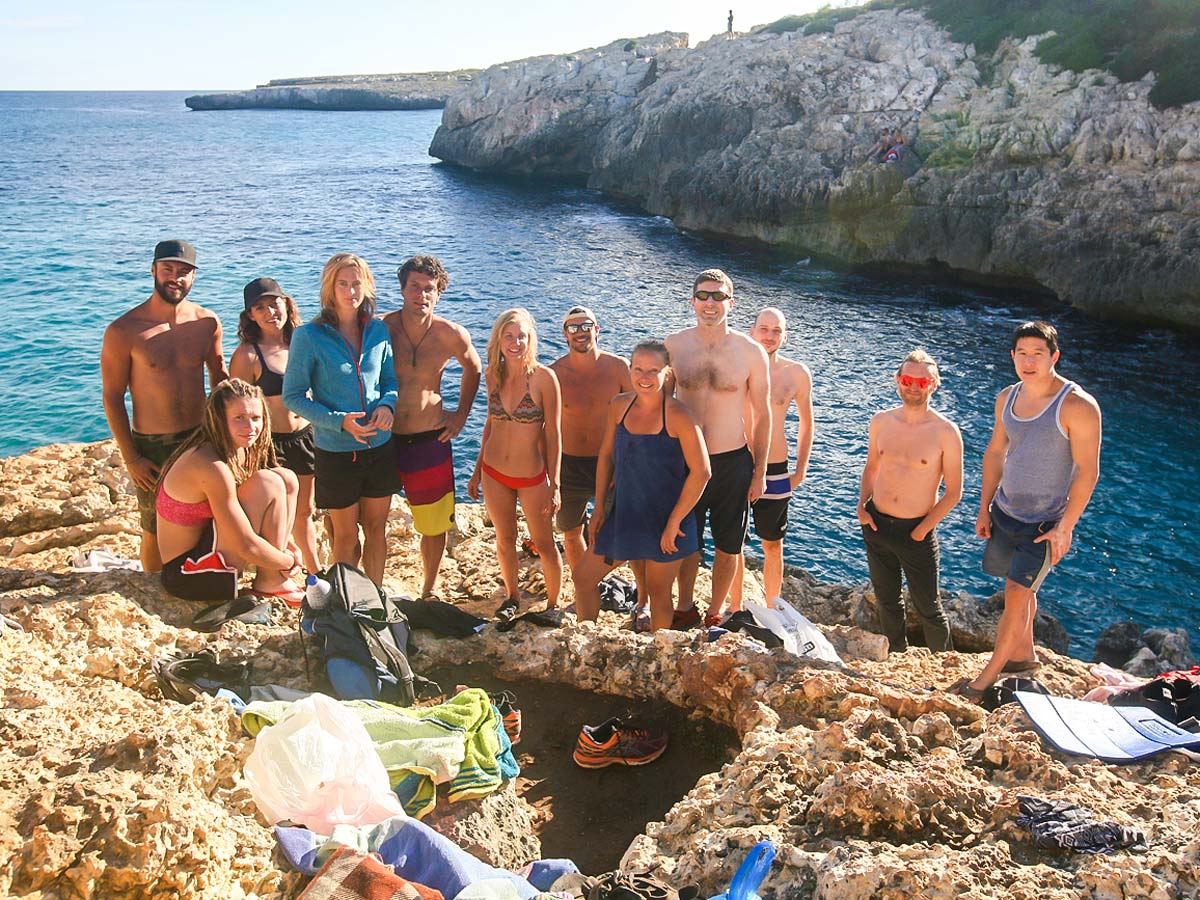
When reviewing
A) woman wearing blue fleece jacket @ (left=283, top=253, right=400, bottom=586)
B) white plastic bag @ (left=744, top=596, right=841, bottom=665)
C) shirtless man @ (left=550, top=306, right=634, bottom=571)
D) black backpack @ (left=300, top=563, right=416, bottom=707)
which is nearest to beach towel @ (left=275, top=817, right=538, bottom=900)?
black backpack @ (left=300, top=563, right=416, bottom=707)

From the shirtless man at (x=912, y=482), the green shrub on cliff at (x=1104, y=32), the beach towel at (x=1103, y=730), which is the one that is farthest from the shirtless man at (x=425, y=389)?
the green shrub on cliff at (x=1104, y=32)

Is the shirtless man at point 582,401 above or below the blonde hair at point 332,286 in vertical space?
below

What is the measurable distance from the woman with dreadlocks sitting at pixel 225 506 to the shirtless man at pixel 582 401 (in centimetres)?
202

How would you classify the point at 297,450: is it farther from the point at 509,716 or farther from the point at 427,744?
the point at 427,744

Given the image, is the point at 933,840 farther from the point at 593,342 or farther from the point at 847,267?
the point at 847,267

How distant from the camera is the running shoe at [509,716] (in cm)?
451

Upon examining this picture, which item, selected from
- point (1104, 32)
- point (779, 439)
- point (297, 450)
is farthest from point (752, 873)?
point (1104, 32)

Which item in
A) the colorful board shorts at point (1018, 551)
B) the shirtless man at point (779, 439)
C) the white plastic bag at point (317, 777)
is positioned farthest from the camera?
the shirtless man at point (779, 439)

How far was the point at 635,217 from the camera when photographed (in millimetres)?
39125

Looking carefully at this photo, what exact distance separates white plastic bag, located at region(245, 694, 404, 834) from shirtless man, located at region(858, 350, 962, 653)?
4198mm

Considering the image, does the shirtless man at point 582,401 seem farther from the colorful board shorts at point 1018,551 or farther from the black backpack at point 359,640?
the colorful board shorts at point 1018,551

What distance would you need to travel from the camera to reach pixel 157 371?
585 centimetres

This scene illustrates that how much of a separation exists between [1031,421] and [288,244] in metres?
31.7

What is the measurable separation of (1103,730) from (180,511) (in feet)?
15.5
